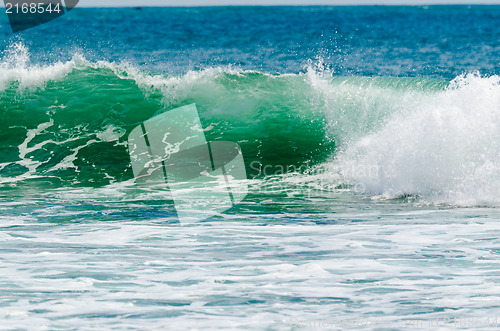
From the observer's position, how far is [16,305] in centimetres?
435

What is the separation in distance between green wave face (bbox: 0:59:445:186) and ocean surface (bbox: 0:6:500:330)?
39 mm

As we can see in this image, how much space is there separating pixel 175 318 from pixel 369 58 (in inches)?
882

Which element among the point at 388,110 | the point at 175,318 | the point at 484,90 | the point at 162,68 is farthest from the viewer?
the point at 162,68

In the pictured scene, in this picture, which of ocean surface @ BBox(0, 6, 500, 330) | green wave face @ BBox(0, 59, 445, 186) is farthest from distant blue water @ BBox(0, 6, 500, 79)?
ocean surface @ BBox(0, 6, 500, 330)

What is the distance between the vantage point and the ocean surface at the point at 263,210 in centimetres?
438

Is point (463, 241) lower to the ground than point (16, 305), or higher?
lower

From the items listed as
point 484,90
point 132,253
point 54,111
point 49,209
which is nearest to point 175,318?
point 132,253

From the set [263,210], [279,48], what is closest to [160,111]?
[263,210]

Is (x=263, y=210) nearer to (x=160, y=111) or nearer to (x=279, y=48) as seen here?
(x=160, y=111)

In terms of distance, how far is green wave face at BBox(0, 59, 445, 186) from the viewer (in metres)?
10.8

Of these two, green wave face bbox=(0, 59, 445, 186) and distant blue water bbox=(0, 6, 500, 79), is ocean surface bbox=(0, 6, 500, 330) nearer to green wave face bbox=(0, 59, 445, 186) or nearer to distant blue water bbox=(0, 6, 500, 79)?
green wave face bbox=(0, 59, 445, 186)

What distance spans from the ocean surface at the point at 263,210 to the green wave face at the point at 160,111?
39mm

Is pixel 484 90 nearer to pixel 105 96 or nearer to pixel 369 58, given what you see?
pixel 105 96

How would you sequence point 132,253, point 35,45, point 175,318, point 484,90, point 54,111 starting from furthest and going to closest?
point 35,45
point 54,111
point 484,90
point 132,253
point 175,318
